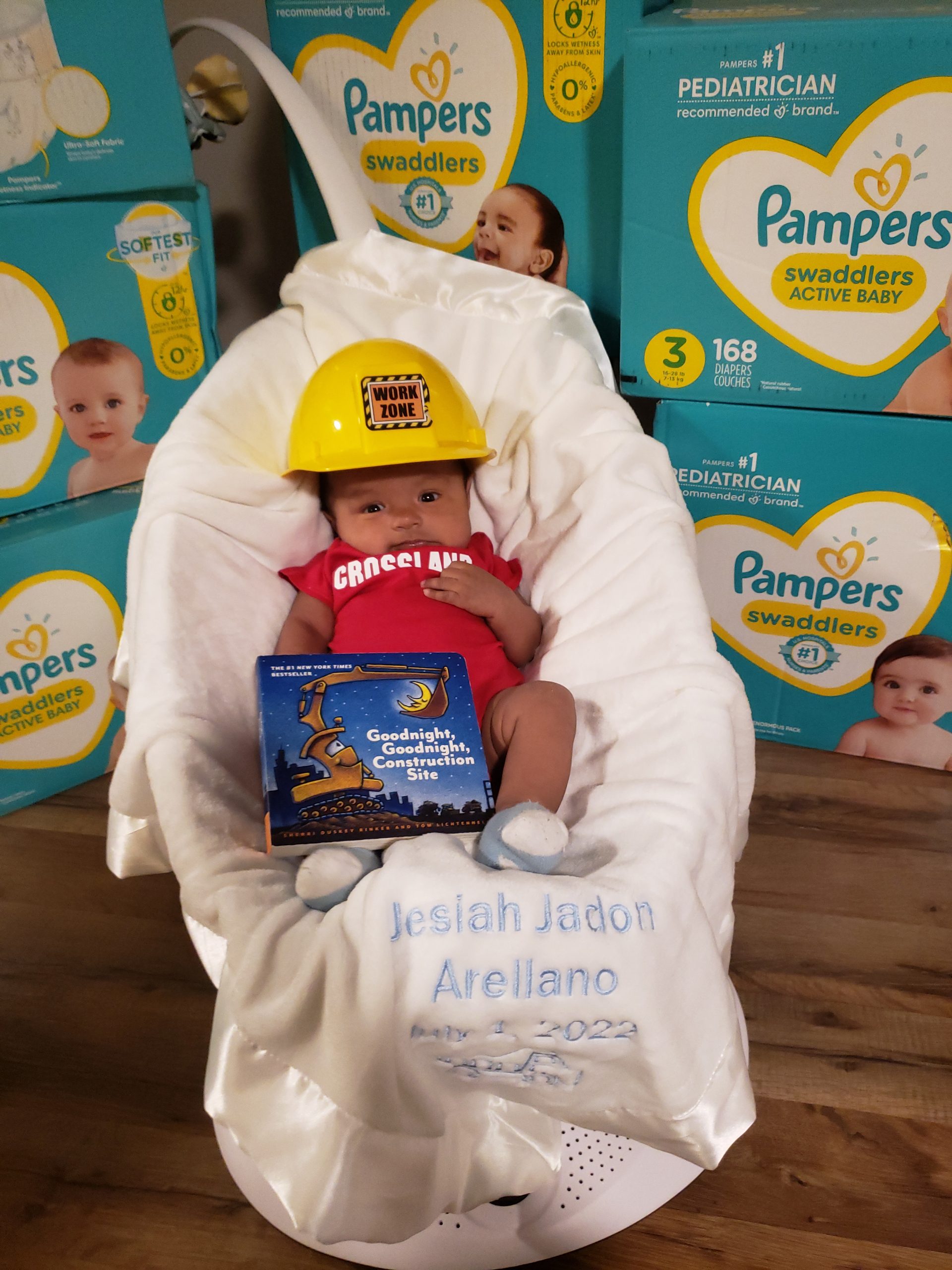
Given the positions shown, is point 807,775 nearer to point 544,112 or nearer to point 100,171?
point 544,112

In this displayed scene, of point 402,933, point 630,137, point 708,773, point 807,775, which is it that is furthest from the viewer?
point 807,775

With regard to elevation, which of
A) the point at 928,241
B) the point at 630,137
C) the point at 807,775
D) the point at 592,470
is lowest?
the point at 807,775

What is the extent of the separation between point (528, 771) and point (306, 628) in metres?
0.36

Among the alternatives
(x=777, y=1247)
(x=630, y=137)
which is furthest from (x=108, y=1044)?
(x=630, y=137)

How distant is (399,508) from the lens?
1.13m

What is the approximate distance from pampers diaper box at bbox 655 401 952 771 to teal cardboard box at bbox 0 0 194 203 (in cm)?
77

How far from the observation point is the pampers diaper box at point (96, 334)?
1238 millimetres

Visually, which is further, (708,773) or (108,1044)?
(108,1044)

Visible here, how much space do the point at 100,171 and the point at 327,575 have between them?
0.62 m

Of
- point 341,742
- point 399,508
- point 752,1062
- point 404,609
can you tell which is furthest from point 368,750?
point 752,1062

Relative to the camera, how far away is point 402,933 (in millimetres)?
667

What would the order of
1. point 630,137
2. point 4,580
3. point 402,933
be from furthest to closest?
point 4,580 < point 630,137 < point 402,933

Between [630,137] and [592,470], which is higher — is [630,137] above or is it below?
above

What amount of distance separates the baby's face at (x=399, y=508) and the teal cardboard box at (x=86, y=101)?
1.71 feet
